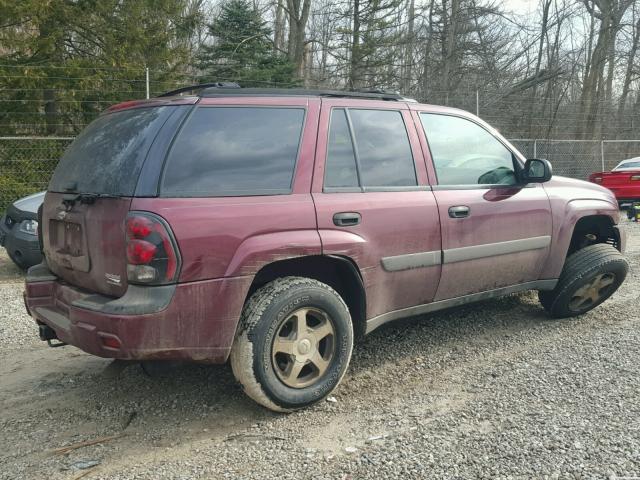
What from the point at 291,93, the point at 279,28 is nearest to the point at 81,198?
the point at 291,93

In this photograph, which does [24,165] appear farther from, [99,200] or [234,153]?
[234,153]

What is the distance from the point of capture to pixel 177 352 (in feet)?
9.62

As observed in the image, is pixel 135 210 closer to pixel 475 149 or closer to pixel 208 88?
pixel 208 88

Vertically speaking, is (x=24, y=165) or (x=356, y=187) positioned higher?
(x=356, y=187)

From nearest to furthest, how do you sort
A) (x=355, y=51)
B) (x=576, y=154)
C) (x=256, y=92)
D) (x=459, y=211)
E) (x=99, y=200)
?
(x=99, y=200) < (x=256, y=92) < (x=459, y=211) < (x=576, y=154) < (x=355, y=51)

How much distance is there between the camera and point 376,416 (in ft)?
10.7

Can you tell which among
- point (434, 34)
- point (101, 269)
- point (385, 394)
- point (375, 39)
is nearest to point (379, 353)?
point (385, 394)

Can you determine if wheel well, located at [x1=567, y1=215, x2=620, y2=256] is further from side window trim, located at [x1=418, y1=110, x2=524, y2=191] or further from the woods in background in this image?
the woods in background

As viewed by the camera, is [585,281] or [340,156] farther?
[585,281]

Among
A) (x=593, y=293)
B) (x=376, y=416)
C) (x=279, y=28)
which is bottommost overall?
(x=376, y=416)

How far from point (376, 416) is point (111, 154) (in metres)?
2.12

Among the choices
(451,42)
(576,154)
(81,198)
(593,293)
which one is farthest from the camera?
(451,42)

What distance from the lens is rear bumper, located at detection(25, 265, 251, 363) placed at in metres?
2.81

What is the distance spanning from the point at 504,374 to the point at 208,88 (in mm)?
2648
